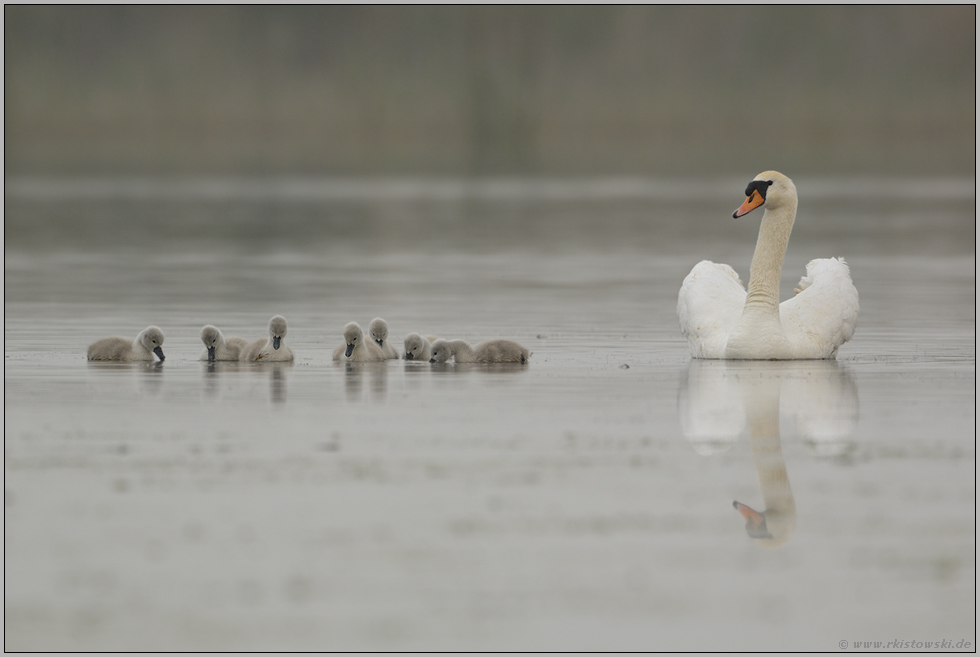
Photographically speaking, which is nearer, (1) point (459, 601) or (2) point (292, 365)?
(1) point (459, 601)

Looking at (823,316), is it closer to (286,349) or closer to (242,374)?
(286,349)

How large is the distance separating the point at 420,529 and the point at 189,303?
446 inches

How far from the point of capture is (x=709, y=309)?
14.1 meters

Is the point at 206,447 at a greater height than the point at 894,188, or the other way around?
the point at 894,188

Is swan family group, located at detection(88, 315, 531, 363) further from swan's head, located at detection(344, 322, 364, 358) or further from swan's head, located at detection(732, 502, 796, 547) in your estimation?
swan's head, located at detection(732, 502, 796, 547)

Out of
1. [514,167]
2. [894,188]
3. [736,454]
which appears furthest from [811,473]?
[514,167]

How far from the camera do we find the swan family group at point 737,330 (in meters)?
13.4

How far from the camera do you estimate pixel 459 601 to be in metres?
6.58

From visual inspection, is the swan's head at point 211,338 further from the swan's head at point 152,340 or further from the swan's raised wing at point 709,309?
the swan's raised wing at point 709,309

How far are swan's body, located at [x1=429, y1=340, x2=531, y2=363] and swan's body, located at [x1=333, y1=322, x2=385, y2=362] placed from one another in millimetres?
446

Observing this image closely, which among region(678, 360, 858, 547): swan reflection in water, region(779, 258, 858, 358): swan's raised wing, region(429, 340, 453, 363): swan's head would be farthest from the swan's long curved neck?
region(429, 340, 453, 363): swan's head

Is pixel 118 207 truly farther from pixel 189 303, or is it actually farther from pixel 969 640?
pixel 969 640

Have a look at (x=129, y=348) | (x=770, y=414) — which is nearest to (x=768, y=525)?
(x=770, y=414)

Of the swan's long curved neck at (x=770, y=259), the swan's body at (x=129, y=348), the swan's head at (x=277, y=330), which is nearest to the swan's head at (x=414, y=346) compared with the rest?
the swan's head at (x=277, y=330)
